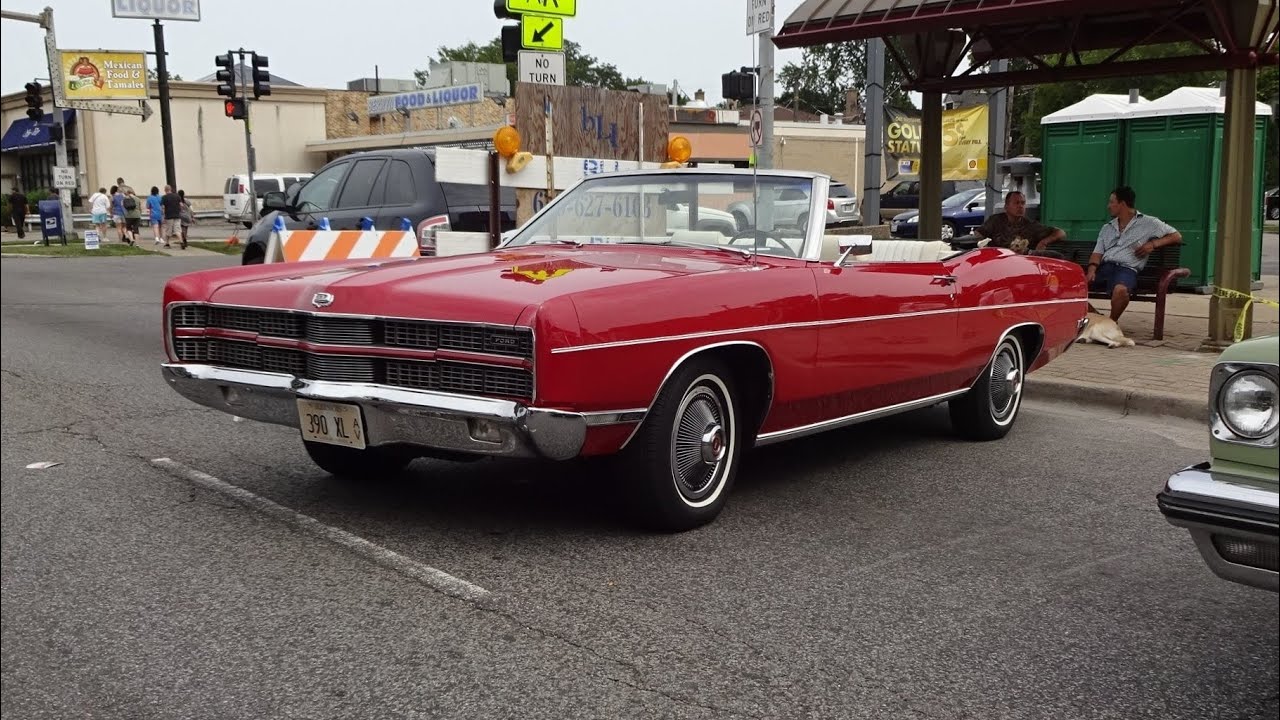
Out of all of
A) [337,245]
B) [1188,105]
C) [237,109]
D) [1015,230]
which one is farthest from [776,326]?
[237,109]

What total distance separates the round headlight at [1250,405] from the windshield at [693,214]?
2.53 m

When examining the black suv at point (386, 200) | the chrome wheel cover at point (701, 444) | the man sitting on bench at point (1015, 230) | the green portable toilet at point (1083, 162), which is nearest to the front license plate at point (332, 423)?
the chrome wheel cover at point (701, 444)

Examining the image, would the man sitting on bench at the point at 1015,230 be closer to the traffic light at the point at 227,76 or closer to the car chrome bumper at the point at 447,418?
the car chrome bumper at the point at 447,418

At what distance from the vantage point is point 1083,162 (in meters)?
12.9

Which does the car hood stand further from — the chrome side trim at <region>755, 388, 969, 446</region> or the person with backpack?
the person with backpack

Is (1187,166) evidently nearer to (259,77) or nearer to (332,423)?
(332,423)

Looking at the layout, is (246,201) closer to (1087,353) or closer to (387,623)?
(1087,353)

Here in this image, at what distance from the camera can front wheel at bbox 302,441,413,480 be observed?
563cm

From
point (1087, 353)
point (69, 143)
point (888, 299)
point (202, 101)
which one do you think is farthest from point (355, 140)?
point (888, 299)

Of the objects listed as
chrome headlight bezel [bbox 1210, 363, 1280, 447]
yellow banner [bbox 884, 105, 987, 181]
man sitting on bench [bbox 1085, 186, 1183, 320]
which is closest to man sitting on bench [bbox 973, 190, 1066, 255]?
man sitting on bench [bbox 1085, 186, 1183, 320]

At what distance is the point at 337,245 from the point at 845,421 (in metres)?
5.50

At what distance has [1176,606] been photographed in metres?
4.07

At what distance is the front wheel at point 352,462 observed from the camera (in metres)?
5.63

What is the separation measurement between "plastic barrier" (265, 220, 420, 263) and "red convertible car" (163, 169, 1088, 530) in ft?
12.9
